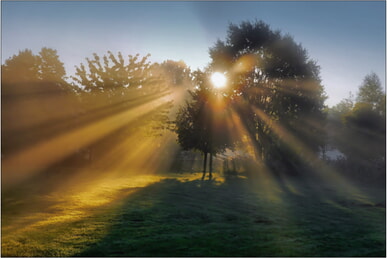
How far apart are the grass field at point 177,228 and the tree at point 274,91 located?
881 inches

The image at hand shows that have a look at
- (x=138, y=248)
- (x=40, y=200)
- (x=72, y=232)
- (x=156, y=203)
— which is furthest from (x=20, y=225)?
(x=156, y=203)

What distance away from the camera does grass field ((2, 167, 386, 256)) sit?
22.1 feet

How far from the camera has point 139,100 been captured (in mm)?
31500

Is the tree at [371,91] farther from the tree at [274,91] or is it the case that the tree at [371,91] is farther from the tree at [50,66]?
the tree at [50,66]

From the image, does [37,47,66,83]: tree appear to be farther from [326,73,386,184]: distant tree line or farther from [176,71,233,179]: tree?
[326,73,386,184]: distant tree line

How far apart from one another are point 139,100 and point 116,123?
3.53 meters

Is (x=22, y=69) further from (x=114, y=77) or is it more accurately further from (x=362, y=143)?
(x=362, y=143)

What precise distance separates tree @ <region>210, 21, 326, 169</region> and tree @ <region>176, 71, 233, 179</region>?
21.2 ft

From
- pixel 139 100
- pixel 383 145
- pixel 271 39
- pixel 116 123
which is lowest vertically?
pixel 383 145

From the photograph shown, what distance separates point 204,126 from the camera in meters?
29.4

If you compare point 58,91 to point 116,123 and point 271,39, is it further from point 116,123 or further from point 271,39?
point 271,39

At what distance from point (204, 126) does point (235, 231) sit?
2102 cm

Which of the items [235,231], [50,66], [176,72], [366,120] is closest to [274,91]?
[366,120]

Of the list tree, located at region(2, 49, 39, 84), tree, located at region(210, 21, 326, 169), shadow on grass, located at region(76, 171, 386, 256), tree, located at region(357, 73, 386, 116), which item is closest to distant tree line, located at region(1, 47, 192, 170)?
tree, located at region(2, 49, 39, 84)
